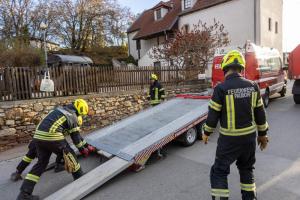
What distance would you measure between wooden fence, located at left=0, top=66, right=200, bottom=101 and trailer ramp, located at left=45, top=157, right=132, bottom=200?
498 cm

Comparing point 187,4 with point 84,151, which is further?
point 187,4

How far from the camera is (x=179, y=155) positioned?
5.77 m

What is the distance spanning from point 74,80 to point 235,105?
7377mm

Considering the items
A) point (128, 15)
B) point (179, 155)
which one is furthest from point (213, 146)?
point (128, 15)

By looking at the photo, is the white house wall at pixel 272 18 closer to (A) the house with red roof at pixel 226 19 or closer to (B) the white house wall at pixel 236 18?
(A) the house with red roof at pixel 226 19

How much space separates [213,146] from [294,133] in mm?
2339

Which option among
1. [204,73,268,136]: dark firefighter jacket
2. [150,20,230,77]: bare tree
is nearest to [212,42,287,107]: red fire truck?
[150,20,230,77]: bare tree

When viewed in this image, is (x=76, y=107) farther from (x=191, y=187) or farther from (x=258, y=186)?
(x=258, y=186)

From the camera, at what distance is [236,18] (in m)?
20.4

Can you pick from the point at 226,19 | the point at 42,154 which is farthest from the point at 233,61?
the point at 226,19

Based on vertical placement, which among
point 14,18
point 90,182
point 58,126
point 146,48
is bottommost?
point 90,182

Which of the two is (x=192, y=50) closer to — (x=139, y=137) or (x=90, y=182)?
(x=139, y=137)

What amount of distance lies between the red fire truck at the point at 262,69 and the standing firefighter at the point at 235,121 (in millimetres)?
5925

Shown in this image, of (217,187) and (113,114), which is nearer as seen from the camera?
(217,187)
